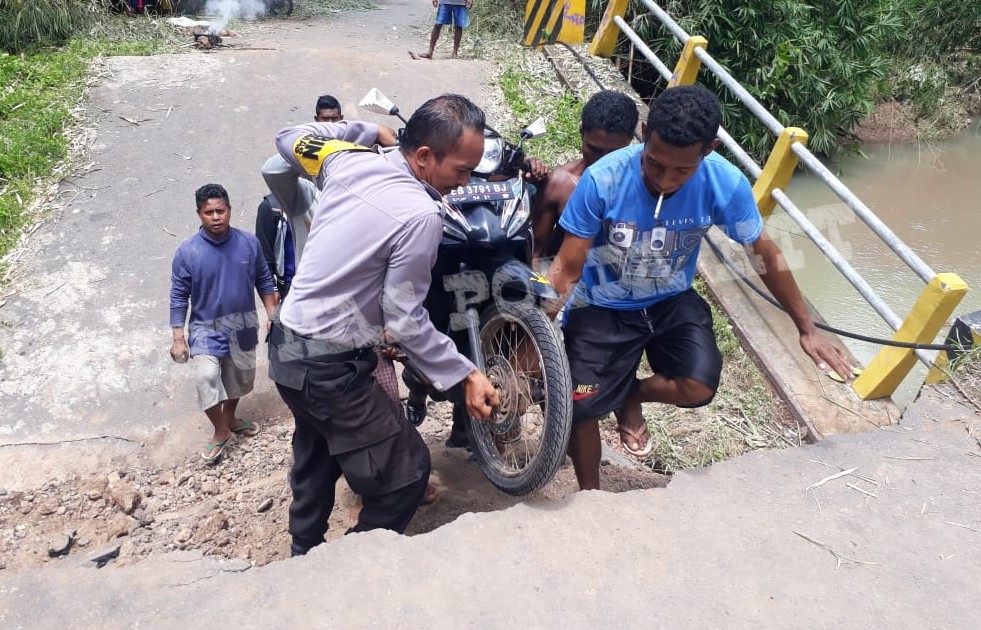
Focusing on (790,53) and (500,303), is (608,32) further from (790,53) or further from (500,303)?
(500,303)

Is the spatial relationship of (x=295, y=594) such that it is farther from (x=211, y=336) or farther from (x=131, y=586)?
(x=211, y=336)

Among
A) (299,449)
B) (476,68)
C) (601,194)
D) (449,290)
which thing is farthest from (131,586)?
(476,68)

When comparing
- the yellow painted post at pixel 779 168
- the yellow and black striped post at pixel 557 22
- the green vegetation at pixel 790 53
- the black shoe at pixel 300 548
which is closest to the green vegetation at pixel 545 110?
the yellow and black striped post at pixel 557 22

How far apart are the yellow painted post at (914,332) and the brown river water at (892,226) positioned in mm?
1833

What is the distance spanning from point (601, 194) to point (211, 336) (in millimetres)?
2222

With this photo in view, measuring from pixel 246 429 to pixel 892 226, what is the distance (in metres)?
8.40

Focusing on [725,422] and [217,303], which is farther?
[725,422]

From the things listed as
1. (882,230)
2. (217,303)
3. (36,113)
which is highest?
(882,230)

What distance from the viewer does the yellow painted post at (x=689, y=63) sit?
5711mm

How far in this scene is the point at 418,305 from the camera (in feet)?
7.54

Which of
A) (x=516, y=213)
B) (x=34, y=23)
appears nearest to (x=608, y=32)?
(x=516, y=213)

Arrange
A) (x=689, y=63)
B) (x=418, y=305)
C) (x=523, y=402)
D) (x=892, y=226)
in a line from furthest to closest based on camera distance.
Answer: (x=892, y=226), (x=689, y=63), (x=523, y=402), (x=418, y=305)

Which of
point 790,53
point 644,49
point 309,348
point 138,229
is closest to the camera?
point 309,348

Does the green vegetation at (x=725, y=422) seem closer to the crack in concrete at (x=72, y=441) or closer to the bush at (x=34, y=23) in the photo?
the crack in concrete at (x=72, y=441)
